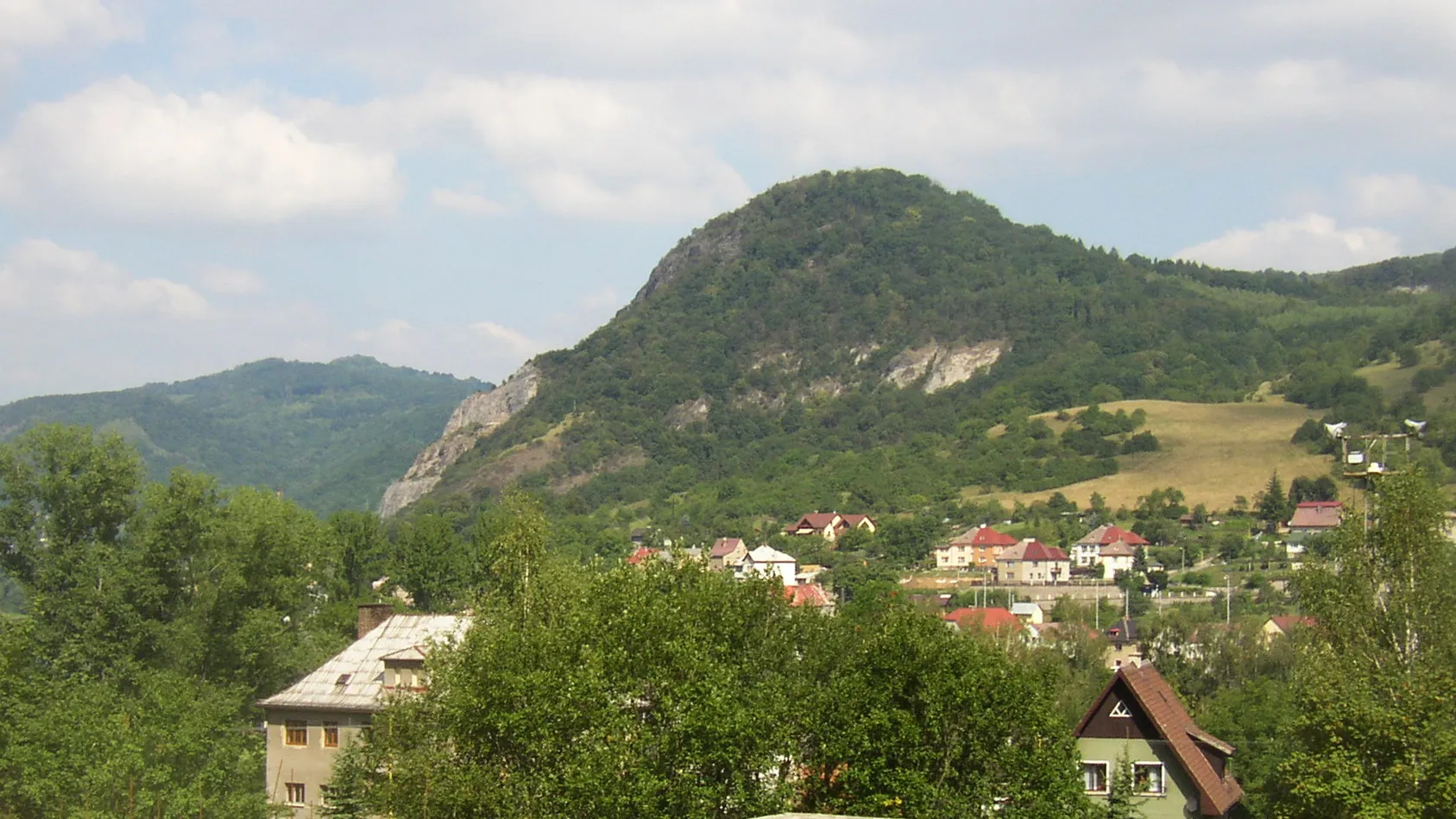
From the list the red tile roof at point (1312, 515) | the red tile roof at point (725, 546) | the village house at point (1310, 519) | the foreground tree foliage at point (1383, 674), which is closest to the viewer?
the foreground tree foliage at point (1383, 674)

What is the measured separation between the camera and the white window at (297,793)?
46.2 metres

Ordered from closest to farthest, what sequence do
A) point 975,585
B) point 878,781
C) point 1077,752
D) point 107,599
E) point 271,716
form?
point 878,781
point 1077,752
point 271,716
point 107,599
point 975,585

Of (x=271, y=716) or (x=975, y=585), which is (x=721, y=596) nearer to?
(x=271, y=716)

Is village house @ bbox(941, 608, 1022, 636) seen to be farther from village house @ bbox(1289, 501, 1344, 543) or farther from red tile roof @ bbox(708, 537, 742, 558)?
red tile roof @ bbox(708, 537, 742, 558)

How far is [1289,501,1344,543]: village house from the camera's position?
15850 cm

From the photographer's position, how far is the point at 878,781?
103 feet

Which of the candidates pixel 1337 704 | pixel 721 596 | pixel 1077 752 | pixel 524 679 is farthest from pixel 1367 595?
pixel 524 679

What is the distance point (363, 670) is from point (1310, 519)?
139 meters

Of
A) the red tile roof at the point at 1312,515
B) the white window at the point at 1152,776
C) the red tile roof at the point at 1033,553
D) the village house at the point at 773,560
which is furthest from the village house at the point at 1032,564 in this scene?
the white window at the point at 1152,776

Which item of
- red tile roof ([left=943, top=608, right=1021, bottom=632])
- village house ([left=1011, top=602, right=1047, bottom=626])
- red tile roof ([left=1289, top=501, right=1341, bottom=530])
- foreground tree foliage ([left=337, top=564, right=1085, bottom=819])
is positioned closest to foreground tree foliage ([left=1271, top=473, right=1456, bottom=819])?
foreground tree foliage ([left=337, top=564, right=1085, bottom=819])

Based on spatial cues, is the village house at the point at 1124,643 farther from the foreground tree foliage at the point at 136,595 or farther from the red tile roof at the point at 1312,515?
the red tile roof at the point at 1312,515

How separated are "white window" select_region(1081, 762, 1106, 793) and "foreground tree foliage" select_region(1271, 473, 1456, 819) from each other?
4763 mm

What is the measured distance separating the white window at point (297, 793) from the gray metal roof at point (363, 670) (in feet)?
8.10

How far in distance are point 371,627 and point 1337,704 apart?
34.3 metres
